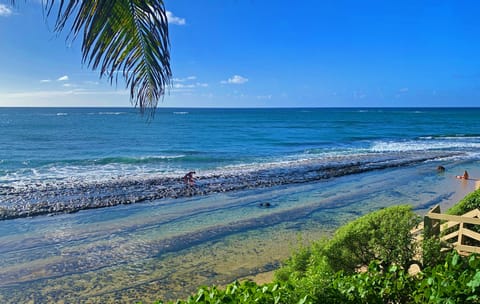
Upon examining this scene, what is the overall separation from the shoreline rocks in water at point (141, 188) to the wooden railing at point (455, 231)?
9454 mm

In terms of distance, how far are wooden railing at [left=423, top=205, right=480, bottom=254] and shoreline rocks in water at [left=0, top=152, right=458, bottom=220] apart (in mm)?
9454

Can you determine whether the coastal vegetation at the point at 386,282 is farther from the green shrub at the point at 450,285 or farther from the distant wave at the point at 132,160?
the distant wave at the point at 132,160

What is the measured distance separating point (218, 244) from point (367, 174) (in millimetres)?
15176

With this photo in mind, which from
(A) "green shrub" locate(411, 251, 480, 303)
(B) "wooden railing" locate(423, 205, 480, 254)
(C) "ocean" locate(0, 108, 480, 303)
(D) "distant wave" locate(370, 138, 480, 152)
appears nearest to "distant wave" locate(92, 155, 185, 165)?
(C) "ocean" locate(0, 108, 480, 303)

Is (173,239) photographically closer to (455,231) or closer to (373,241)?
(373,241)

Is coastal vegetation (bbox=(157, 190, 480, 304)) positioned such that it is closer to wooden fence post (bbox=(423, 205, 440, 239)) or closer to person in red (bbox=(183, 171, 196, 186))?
wooden fence post (bbox=(423, 205, 440, 239))

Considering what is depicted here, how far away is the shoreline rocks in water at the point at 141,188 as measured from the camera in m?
16.1

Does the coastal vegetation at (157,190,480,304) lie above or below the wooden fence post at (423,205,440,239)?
above

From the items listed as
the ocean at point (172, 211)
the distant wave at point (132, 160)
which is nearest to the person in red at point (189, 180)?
the ocean at point (172, 211)

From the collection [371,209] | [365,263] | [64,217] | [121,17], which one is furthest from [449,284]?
[64,217]

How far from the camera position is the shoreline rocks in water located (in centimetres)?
1611

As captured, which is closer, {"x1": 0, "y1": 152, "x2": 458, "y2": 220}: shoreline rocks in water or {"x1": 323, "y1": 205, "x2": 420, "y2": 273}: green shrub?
{"x1": 323, "y1": 205, "x2": 420, "y2": 273}: green shrub

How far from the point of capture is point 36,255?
10719 millimetres

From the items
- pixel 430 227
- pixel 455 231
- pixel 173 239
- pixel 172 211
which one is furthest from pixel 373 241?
pixel 172 211
